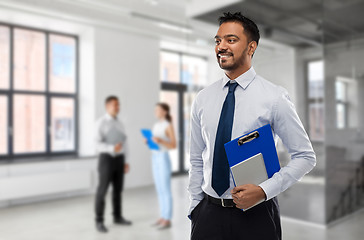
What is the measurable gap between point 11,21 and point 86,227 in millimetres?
3610

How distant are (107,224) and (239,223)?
309 centimetres

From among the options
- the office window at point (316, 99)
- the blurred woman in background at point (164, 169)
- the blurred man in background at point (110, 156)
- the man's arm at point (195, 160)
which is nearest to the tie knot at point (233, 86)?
the man's arm at point (195, 160)

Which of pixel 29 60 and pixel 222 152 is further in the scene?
pixel 29 60

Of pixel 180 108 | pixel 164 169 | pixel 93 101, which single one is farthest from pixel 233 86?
pixel 180 108

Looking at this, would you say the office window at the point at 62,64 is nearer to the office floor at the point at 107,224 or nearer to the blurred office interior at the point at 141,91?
the blurred office interior at the point at 141,91

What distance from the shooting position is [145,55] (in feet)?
21.9

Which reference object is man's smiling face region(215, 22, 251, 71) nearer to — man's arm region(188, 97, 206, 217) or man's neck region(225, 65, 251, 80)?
man's neck region(225, 65, 251, 80)

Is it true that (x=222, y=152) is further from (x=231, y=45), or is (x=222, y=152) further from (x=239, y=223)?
Answer: (x=231, y=45)

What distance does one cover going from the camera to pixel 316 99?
12.7 feet

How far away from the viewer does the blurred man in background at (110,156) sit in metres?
3.72

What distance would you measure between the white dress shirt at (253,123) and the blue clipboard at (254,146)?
0.08 m

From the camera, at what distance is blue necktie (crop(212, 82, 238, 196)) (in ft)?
4.01

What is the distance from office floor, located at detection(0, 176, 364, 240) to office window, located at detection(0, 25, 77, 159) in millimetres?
1139

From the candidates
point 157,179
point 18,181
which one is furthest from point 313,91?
point 18,181
